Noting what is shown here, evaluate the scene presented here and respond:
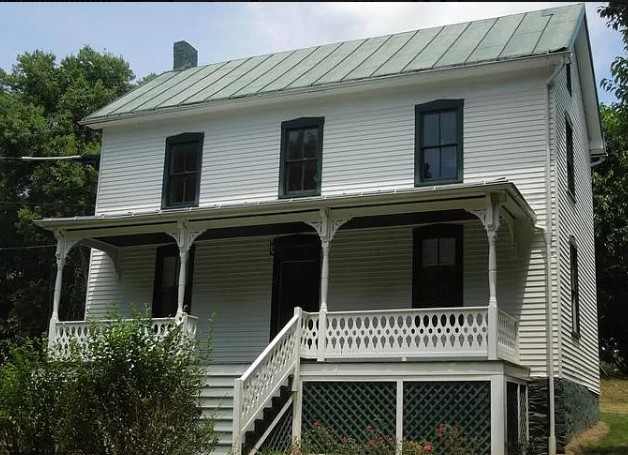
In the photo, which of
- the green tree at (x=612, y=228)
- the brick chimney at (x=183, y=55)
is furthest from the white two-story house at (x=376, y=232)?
the green tree at (x=612, y=228)

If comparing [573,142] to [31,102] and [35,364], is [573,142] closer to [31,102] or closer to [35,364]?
[35,364]

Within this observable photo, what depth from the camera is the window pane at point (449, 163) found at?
15.7 meters

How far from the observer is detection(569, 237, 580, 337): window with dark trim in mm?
15914

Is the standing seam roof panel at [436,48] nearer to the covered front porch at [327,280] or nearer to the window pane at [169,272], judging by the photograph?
the covered front porch at [327,280]

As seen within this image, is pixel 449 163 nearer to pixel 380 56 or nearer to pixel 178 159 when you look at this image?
pixel 380 56

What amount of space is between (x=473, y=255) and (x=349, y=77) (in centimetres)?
486

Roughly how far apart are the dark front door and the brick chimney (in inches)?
339

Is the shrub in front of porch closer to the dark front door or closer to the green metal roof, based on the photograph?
the dark front door

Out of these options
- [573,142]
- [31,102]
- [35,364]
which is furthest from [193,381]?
[31,102]

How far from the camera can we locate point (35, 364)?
35.6 ft

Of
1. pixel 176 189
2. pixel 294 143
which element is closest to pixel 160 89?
pixel 176 189

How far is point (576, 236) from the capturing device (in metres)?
17.2

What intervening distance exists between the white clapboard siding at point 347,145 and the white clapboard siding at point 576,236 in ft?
2.20

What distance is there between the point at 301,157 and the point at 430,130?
9.56 feet
